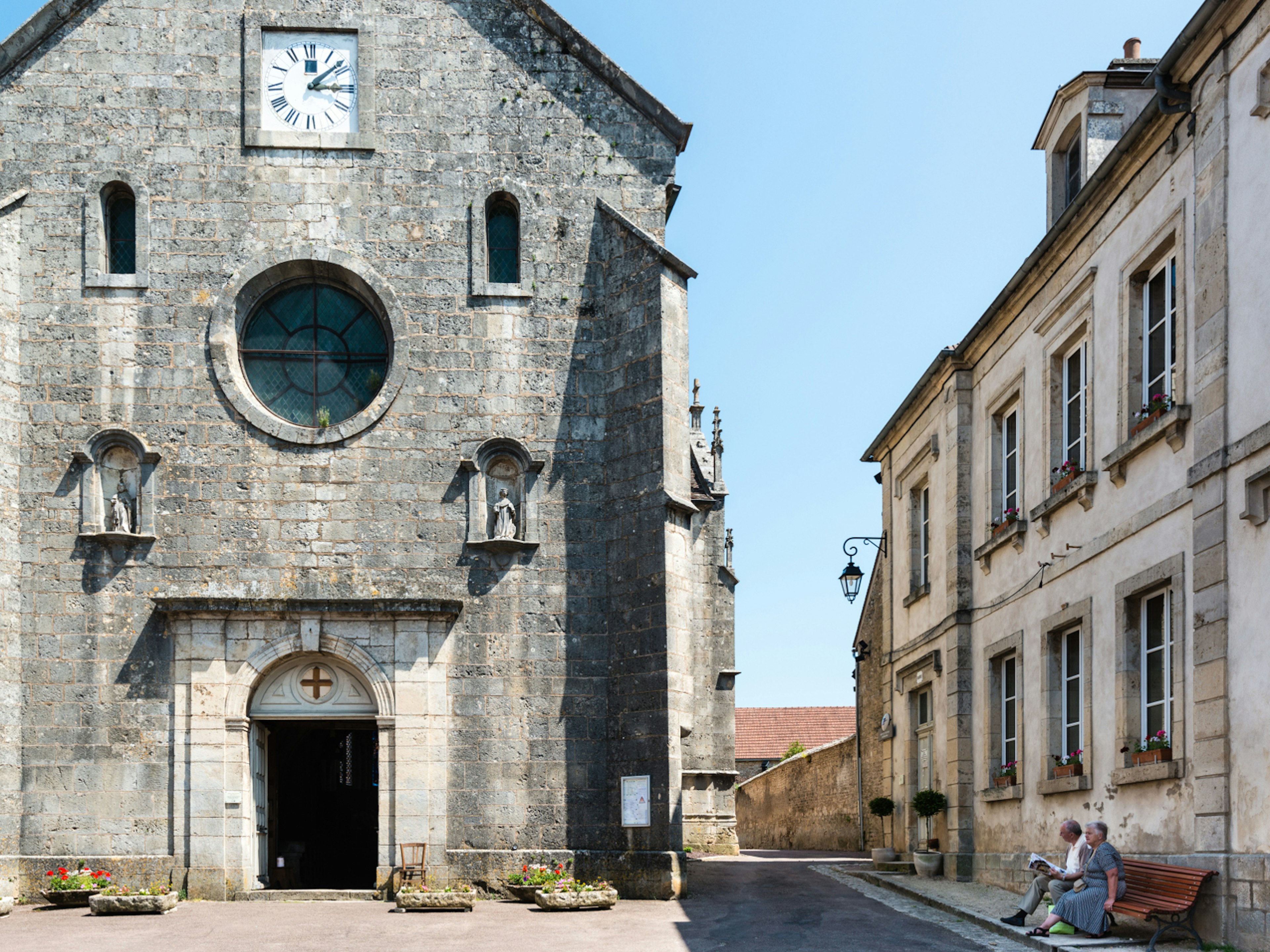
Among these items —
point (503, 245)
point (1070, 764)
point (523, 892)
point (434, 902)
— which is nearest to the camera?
point (1070, 764)

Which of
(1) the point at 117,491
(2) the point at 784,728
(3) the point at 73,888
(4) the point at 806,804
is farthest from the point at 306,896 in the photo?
(2) the point at 784,728

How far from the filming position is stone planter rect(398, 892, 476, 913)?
13344mm

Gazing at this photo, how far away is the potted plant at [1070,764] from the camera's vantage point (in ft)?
40.2

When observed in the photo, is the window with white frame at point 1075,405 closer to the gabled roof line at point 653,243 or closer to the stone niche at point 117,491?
the gabled roof line at point 653,243

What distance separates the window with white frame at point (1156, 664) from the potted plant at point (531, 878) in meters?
6.17

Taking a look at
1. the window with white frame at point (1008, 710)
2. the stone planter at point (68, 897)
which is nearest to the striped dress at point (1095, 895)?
the window with white frame at point (1008, 710)

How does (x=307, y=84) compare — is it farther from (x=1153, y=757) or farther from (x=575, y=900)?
(x=1153, y=757)

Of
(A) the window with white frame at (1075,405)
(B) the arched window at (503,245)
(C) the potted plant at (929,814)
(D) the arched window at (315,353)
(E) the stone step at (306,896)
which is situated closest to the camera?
(A) the window with white frame at (1075,405)

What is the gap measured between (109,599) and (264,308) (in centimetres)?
373

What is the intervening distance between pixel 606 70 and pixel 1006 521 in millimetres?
6867

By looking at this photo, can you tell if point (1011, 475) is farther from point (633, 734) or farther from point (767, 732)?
point (767, 732)

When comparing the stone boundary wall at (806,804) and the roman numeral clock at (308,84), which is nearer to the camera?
the roman numeral clock at (308,84)

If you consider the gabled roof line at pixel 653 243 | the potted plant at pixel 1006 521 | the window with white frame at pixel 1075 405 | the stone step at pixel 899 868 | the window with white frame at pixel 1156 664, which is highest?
the gabled roof line at pixel 653 243

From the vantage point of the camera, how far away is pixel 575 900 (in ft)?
44.0
